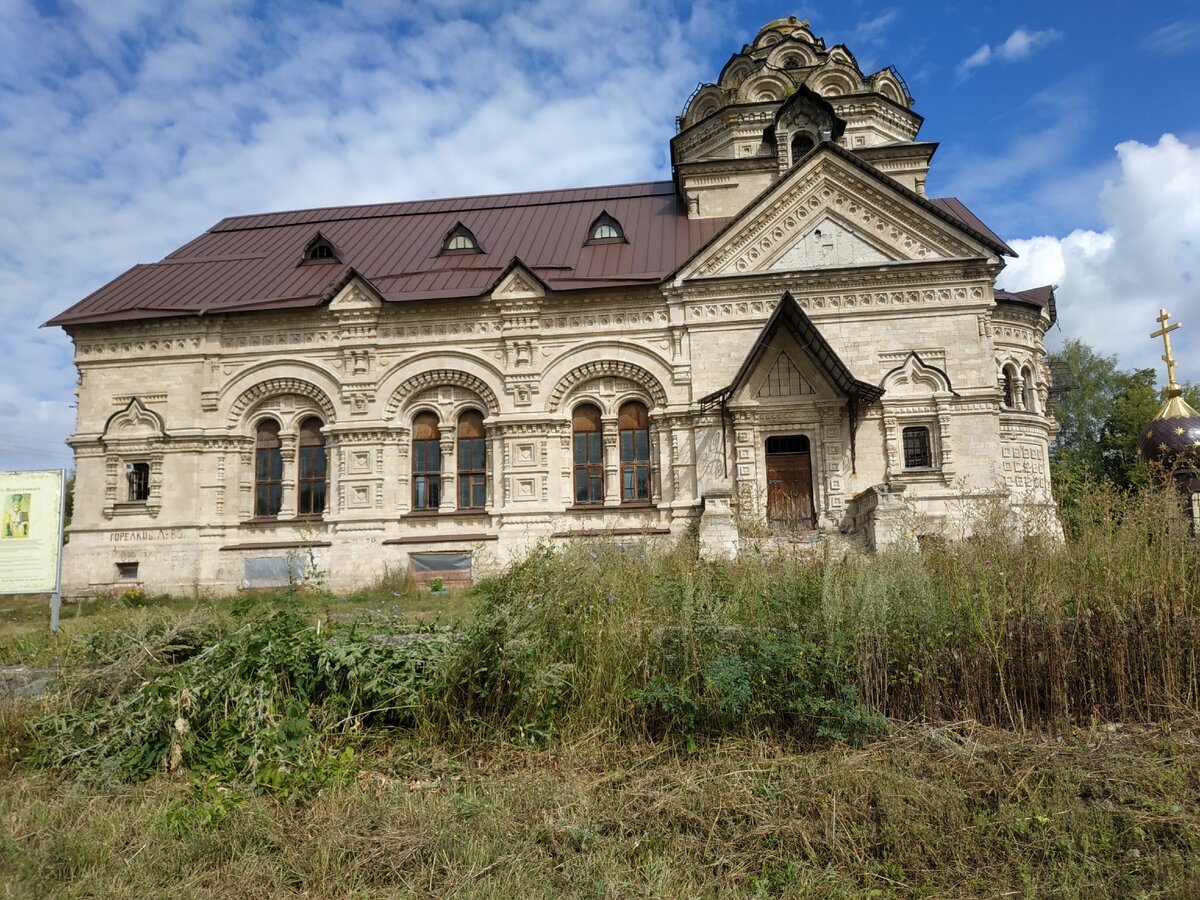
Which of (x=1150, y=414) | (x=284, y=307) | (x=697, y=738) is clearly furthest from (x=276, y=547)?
(x=1150, y=414)

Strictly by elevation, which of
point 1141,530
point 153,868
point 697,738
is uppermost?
point 1141,530

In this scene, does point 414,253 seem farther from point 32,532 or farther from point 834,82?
point 834,82

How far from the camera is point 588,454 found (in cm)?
1930

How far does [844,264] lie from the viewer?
1842cm

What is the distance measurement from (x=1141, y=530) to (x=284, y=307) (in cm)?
1842

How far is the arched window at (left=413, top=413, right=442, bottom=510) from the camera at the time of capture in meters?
19.4

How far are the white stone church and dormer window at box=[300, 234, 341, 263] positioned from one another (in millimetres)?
1127

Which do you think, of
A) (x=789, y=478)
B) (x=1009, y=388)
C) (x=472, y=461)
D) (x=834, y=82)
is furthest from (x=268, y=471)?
(x=834, y=82)

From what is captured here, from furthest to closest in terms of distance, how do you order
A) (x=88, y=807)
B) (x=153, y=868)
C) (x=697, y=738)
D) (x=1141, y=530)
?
(x=1141, y=530), (x=697, y=738), (x=88, y=807), (x=153, y=868)

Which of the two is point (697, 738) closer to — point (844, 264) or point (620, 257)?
point (844, 264)

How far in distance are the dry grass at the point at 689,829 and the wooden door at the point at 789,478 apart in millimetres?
12264

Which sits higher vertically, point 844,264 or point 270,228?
point 270,228

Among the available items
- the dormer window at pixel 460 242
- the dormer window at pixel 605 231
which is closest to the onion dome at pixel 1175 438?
the dormer window at pixel 605 231

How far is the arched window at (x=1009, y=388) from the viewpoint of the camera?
824 inches
